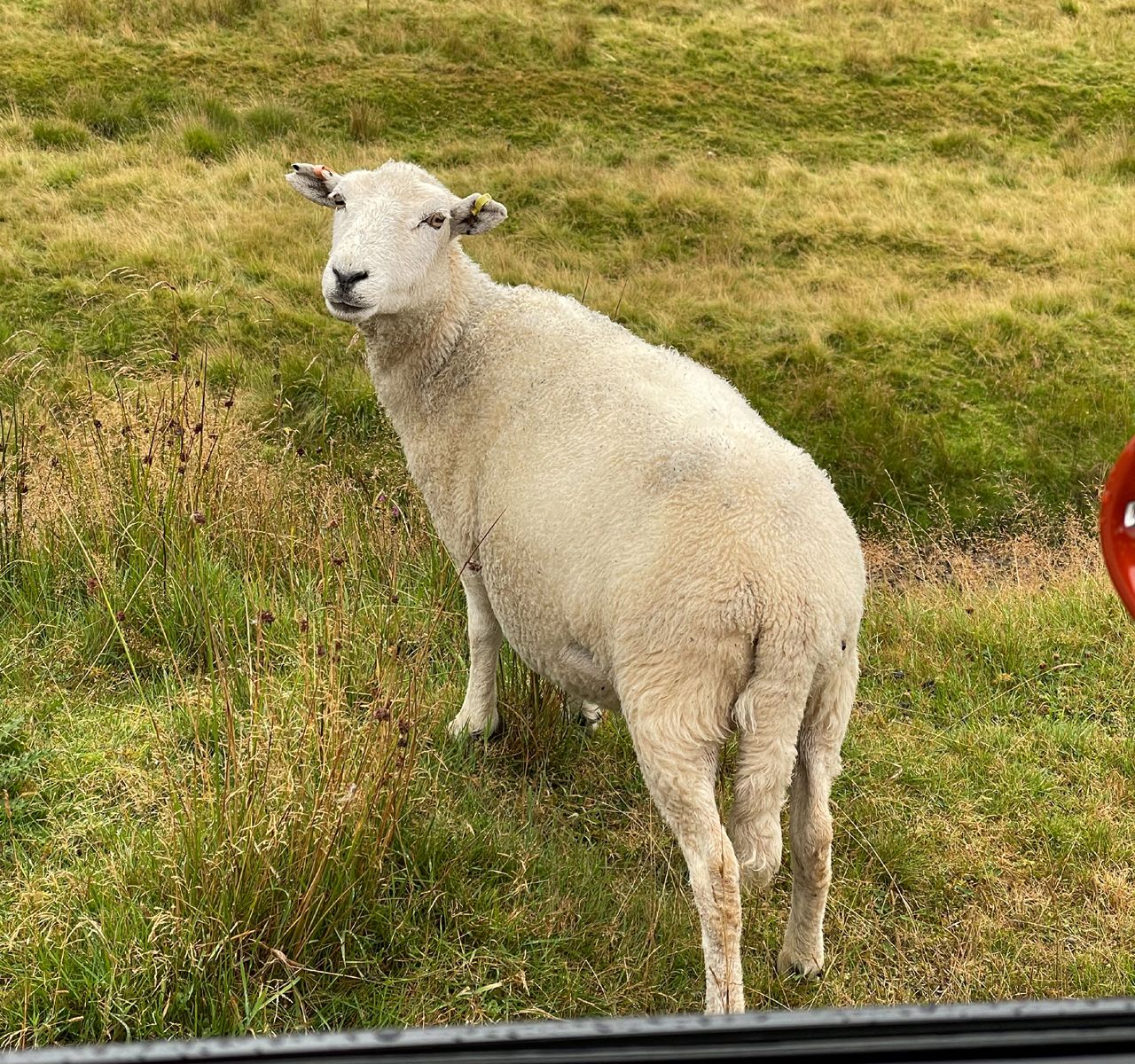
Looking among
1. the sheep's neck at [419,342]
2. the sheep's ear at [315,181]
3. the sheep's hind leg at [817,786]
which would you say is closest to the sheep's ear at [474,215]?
the sheep's neck at [419,342]

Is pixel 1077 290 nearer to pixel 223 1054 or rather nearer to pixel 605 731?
pixel 605 731

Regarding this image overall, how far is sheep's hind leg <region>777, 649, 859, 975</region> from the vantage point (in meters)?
3.53

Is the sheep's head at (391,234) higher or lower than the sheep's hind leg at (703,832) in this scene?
higher

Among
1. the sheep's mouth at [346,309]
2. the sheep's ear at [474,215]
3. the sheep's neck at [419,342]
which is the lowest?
the sheep's neck at [419,342]

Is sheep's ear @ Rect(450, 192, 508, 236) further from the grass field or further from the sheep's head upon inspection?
the grass field

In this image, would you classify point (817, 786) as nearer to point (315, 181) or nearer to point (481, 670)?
point (481, 670)

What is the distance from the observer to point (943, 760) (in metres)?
5.01

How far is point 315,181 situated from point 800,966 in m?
3.72

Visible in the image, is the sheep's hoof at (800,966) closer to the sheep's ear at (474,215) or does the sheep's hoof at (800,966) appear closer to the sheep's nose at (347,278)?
the sheep's nose at (347,278)

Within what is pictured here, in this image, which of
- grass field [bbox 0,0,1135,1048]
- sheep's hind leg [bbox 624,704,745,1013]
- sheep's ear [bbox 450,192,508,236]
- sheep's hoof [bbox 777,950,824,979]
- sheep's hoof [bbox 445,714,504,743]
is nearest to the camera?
sheep's hind leg [bbox 624,704,745,1013]

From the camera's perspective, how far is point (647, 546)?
3.45 meters

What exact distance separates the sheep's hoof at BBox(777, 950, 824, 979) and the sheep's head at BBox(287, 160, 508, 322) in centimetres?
276

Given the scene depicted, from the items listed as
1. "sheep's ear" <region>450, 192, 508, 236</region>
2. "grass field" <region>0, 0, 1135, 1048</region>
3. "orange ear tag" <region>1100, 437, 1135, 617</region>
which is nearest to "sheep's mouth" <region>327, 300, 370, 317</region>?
"sheep's ear" <region>450, 192, 508, 236</region>

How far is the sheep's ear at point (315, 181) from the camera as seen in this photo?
5.00 meters
